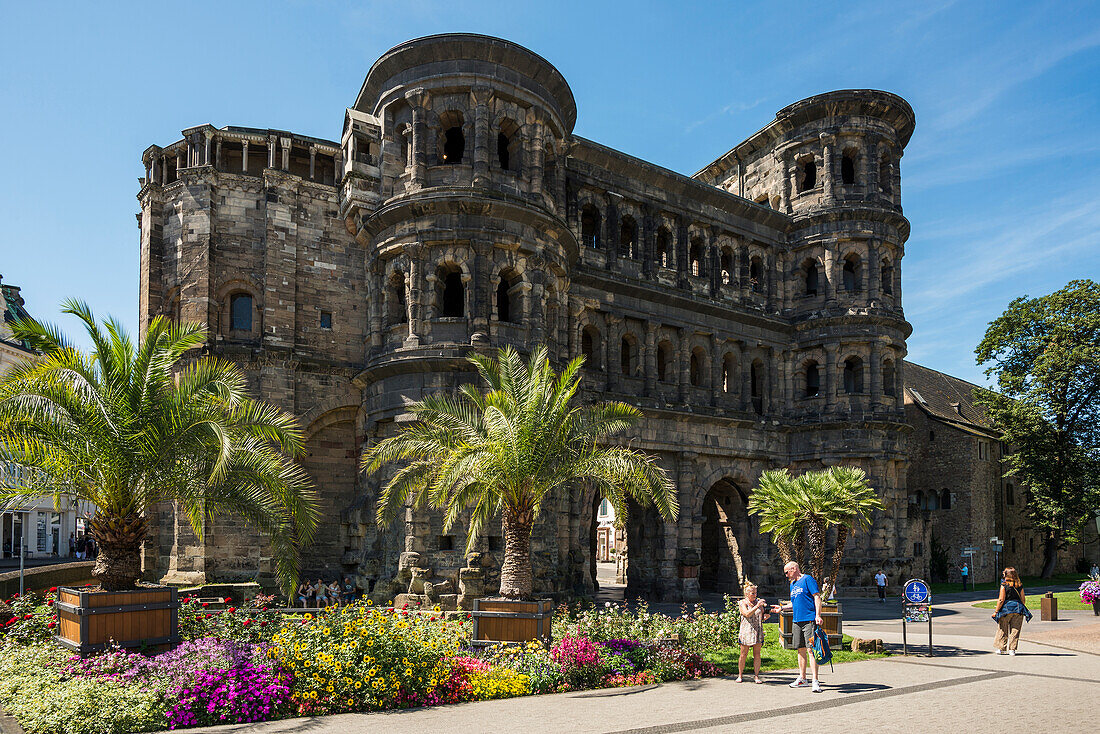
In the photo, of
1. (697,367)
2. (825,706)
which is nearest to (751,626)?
(825,706)

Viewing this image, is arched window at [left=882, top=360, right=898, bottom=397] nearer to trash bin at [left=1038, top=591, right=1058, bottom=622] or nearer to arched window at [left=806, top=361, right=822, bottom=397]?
arched window at [left=806, top=361, right=822, bottom=397]

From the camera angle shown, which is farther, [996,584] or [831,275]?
[996,584]

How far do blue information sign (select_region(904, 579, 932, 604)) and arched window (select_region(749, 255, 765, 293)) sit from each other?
66.9ft

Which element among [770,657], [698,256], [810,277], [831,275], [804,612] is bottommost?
[770,657]

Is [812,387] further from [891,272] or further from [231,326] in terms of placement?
[231,326]

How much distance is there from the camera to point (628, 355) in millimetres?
32094

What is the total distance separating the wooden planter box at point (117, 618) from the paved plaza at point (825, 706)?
3.55 metres

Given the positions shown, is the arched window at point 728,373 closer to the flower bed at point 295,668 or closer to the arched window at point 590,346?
the arched window at point 590,346

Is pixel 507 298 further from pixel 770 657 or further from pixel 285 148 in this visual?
pixel 770 657

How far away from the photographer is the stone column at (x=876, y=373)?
1352 inches

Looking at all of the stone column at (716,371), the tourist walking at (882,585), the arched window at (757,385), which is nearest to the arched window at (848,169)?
the arched window at (757,385)

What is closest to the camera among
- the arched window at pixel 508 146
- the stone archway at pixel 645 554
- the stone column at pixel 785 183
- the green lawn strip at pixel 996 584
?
the arched window at pixel 508 146

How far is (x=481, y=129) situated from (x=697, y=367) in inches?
541

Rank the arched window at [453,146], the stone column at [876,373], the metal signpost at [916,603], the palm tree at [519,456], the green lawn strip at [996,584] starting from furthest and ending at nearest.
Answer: the green lawn strip at [996,584], the stone column at [876,373], the arched window at [453,146], the metal signpost at [916,603], the palm tree at [519,456]
